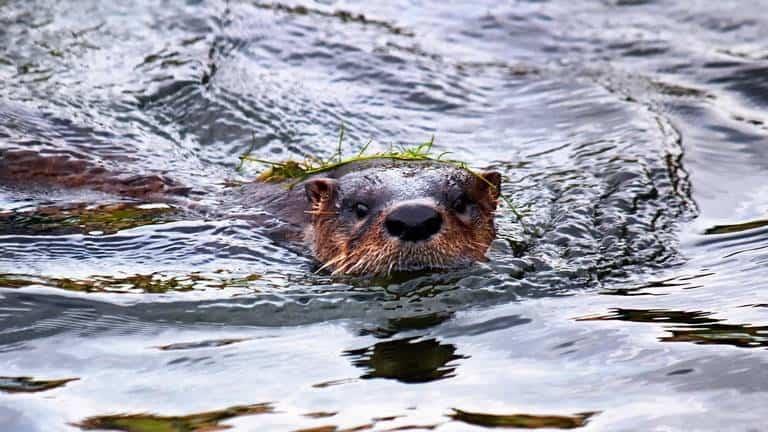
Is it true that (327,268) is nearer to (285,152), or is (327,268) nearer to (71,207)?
A: (71,207)

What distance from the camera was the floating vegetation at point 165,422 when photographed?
4.22 meters

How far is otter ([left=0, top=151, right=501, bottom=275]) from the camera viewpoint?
578cm

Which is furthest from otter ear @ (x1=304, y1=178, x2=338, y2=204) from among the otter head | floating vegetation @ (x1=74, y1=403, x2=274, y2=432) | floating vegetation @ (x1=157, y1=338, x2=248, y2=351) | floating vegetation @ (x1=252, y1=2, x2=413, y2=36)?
floating vegetation @ (x1=252, y1=2, x2=413, y2=36)

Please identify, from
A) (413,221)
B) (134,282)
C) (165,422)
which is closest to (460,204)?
(413,221)

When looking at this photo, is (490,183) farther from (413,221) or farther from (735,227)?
(735,227)

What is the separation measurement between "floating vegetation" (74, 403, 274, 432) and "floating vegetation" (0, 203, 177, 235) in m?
2.50

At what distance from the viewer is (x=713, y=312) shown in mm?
5395

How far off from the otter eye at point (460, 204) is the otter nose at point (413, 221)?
0.35 meters

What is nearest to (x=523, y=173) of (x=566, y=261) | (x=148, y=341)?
(x=566, y=261)

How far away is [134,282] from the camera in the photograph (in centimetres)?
596

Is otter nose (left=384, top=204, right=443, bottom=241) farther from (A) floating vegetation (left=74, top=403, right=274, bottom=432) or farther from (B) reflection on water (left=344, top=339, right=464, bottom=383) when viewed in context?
(A) floating vegetation (left=74, top=403, right=274, bottom=432)

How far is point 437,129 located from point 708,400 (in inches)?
203

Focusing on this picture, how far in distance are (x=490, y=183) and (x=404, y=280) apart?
81 centimetres

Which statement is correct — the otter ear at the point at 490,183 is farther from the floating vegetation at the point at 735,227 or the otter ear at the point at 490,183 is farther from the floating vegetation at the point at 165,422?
the floating vegetation at the point at 165,422
